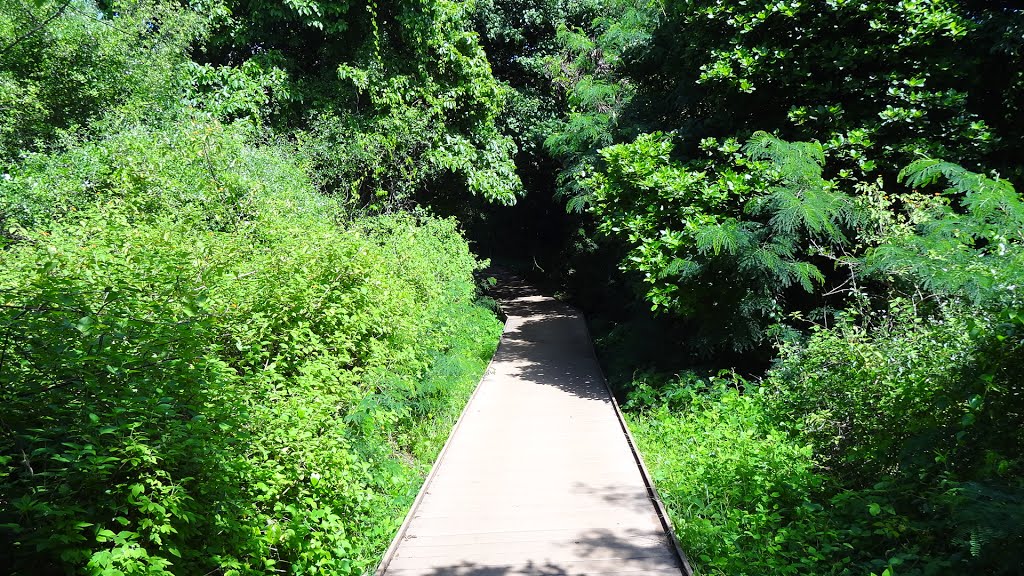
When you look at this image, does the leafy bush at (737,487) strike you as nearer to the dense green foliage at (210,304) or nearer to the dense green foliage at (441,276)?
the dense green foliage at (441,276)

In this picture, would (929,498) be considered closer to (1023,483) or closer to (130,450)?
(1023,483)

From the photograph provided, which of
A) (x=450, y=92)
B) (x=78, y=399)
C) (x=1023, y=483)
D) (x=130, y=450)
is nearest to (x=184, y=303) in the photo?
(x=78, y=399)

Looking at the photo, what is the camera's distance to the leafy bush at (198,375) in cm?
283

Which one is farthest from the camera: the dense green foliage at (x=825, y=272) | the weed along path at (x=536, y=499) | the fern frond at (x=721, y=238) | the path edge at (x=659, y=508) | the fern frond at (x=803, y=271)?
the fern frond at (x=721, y=238)

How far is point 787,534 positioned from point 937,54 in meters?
7.19

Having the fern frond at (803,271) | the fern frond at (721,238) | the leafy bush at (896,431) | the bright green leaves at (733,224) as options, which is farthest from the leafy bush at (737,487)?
the fern frond at (721,238)

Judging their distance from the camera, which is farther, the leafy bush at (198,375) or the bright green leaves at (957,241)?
the bright green leaves at (957,241)

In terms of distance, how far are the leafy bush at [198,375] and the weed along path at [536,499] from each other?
501 mm

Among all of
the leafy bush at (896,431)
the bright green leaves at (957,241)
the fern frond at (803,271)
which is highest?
the bright green leaves at (957,241)

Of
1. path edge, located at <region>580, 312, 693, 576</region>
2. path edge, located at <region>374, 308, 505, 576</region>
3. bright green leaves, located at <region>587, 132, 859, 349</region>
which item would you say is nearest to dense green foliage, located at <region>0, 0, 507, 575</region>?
path edge, located at <region>374, 308, 505, 576</region>

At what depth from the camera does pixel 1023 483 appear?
3.30m

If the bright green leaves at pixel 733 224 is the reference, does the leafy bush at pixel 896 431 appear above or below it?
below

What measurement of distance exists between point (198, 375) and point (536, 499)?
136 inches

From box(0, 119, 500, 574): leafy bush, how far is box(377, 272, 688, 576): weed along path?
19.7 inches
